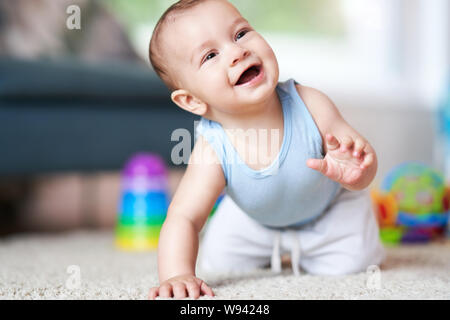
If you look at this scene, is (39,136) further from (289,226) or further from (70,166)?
(289,226)

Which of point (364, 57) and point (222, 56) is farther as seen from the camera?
point (364, 57)

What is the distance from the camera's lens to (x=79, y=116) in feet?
5.21

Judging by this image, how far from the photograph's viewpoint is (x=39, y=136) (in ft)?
5.03

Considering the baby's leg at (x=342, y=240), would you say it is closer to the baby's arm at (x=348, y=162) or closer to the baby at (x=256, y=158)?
the baby at (x=256, y=158)

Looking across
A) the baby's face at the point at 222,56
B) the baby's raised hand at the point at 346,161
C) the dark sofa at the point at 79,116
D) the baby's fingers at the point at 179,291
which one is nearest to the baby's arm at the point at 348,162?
the baby's raised hand at the point at 346,161

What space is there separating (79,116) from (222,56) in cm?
89

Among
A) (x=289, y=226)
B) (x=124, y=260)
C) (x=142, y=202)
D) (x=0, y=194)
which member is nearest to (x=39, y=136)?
(x=142, y=202)

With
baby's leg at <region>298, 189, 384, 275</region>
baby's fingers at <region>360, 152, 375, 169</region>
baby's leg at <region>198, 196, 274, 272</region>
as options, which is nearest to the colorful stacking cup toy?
baby's leg at <region>198, 196, 274, 272</region>

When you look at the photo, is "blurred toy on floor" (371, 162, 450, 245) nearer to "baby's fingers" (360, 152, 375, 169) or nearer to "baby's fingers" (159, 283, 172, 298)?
"baby's fingers" (360, 152, 375, 169)

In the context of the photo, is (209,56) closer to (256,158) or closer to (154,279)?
(256,158)

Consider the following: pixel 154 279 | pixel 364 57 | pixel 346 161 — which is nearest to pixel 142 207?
pixel 154 279

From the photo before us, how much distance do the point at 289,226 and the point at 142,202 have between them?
1.75 ft

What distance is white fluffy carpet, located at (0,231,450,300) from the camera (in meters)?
0.78

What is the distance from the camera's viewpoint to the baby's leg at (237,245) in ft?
3.42
